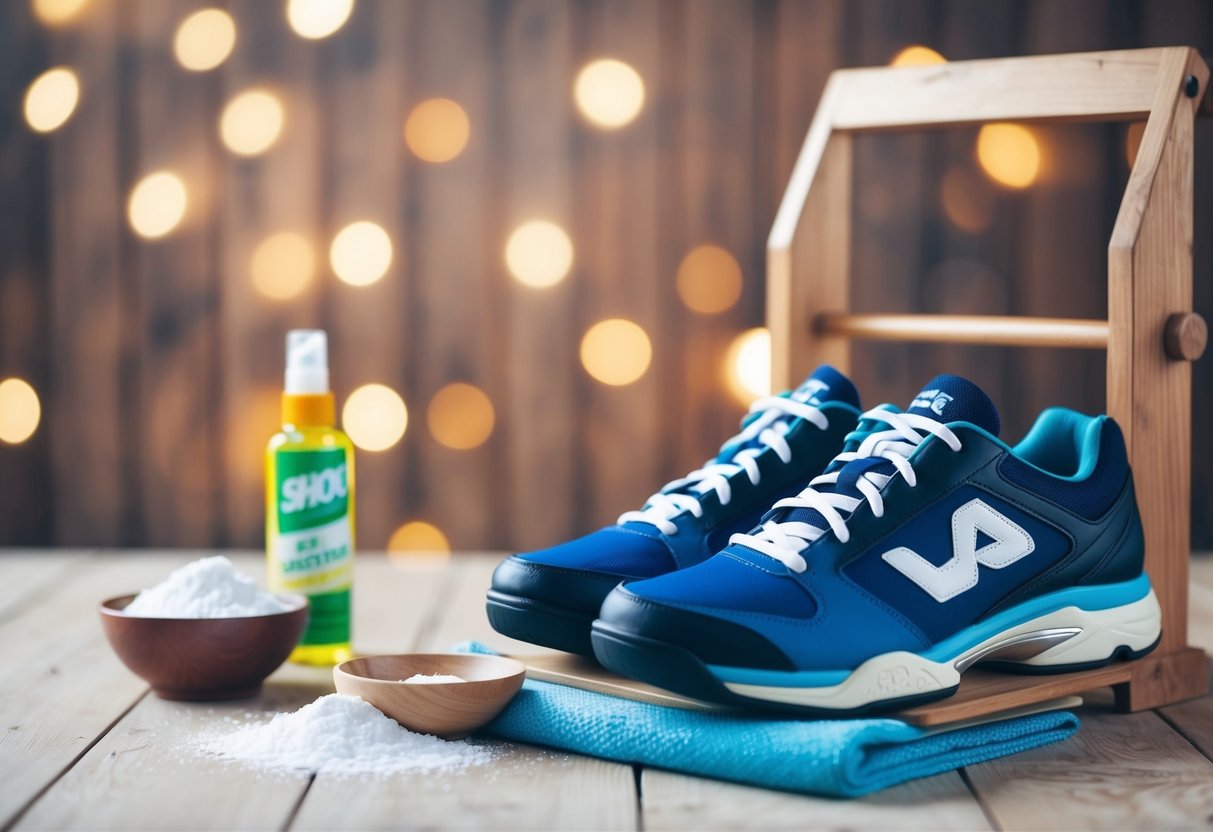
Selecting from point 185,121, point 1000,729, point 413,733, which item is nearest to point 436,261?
point 185,121

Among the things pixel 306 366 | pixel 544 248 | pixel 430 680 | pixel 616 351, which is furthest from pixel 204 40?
pixel 430 680

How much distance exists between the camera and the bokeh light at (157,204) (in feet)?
5.28

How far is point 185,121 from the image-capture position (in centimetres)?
161

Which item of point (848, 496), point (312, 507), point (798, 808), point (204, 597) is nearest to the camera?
point (798, 808)

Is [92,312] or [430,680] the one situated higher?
[92,312]

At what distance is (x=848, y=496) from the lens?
80 centimetres

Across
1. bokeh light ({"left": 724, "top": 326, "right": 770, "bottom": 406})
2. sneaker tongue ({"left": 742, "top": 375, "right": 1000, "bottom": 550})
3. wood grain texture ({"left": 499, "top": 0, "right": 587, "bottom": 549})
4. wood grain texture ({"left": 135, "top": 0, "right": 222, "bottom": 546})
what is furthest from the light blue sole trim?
wood grain texture ({"left": 135, "top": 0, "right": 222, "bottom": 546})

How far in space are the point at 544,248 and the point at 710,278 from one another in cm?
20

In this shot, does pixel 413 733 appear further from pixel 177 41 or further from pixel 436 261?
pixel 177 41

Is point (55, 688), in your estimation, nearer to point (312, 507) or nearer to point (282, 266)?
point (312, 507)

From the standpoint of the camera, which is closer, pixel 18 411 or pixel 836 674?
pixel 836 674

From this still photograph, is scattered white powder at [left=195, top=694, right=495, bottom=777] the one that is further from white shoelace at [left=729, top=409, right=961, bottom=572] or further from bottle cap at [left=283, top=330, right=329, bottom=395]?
bottle cap at [left=283, top=330, right=329, bottom=395]

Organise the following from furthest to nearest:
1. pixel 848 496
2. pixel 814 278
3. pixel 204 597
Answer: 1. pixel 814 278
2. pixel 204 597
3. pixel 848 496

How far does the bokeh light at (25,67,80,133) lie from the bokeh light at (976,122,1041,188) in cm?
109
